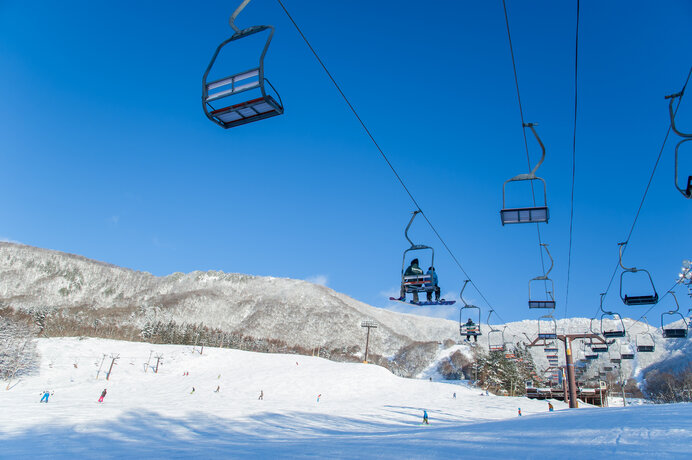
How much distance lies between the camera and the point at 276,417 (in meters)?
30.7

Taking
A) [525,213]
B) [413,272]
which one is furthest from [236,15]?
[413,272]

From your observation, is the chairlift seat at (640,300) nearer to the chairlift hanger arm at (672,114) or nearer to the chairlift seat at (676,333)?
the chairlift seat at (676,333)

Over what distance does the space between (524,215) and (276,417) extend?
88.6ft

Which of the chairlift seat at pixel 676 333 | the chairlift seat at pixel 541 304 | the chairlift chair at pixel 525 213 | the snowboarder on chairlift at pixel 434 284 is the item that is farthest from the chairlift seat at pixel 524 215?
the chairlift seat at pixel 676 333

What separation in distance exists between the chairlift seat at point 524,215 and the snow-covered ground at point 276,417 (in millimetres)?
5009

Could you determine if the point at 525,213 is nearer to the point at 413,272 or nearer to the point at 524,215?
the point at 524,215

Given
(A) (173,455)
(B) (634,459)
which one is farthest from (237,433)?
(B) (634,459)

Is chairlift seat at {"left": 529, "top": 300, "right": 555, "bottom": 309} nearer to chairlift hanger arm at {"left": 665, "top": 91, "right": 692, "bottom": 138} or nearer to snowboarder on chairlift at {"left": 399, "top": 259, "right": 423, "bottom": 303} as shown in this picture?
snowboarder on chairlift at {"left": 399, "top": 259, "right": 423, "bottom": 303}

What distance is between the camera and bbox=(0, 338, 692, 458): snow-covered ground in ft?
35.4

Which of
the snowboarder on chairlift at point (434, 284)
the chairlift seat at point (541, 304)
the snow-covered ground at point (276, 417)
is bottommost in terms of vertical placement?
the snow-covered ground at point (276, 417)

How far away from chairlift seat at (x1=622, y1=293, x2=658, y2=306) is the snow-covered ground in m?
4.26

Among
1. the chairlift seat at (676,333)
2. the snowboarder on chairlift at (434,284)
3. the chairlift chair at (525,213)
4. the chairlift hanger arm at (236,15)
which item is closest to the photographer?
the chairlift hanger arm at (236,15)

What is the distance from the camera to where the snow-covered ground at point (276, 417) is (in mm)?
10797

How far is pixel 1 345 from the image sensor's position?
176 ft
